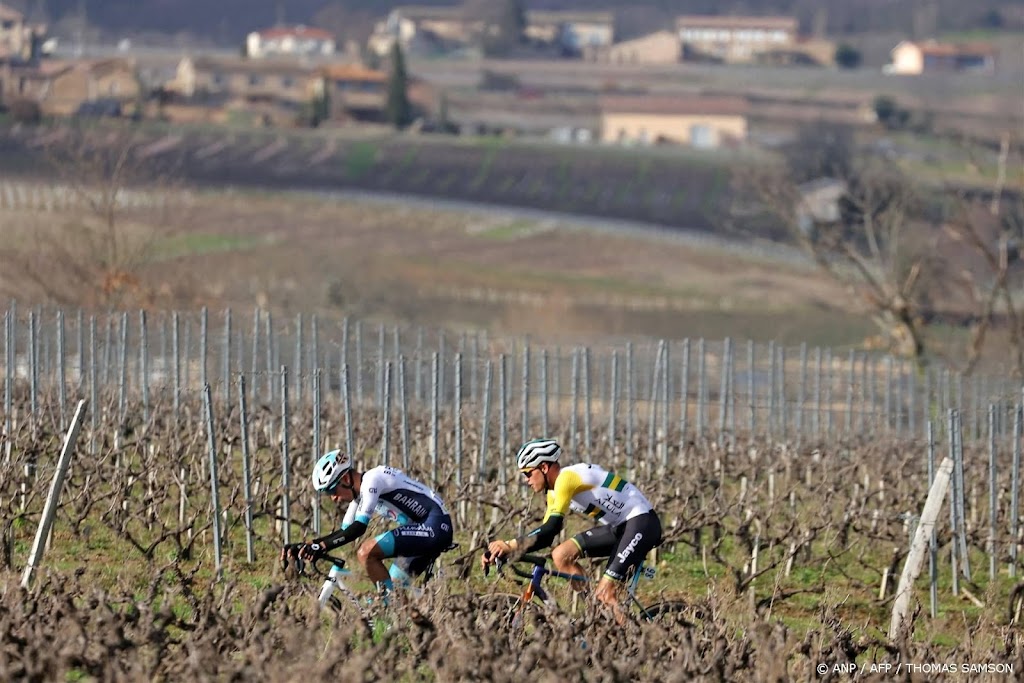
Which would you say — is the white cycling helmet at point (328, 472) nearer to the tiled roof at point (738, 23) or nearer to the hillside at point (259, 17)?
the hillside at point (259, 17)

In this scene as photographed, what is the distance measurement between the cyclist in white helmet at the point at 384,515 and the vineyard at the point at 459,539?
13.9 inches

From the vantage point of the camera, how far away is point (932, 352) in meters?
41.0

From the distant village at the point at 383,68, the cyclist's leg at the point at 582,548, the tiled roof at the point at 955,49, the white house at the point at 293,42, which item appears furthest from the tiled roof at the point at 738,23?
the cyclist's leg at the point at 582,548

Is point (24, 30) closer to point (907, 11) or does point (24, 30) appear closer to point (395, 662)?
point (395, 662)

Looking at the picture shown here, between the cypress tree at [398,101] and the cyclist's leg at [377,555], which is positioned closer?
the cyclist's leg at [377,555]

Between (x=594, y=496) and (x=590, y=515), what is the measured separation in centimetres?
26

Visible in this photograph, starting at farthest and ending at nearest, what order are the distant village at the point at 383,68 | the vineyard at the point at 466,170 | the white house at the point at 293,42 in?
the white house at the point at 293,42 < the distant village at the point at 383,68 < the vineyard at the point at 466,170

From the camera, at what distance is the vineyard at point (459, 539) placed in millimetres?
9852

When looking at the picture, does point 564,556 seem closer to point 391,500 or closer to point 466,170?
point 391,500

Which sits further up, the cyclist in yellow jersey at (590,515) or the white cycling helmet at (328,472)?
the white cycling helmet at (328,472)

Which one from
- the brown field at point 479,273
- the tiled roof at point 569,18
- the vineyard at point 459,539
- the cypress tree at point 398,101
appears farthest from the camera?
the tiled roof at point 569,18

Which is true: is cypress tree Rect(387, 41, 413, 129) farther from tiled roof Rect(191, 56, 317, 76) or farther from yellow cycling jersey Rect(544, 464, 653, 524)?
yellow cycling jersey Rect(544, 464, 653, 524)

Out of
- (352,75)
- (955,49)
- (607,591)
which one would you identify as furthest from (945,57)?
(607,591)

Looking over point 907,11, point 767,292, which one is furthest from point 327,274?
point 907,11
